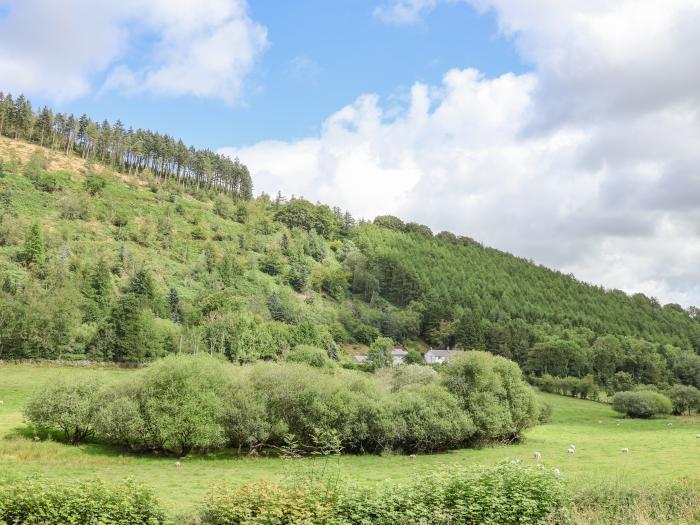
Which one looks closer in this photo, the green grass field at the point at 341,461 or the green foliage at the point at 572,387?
the green grass field at the point at 341,461

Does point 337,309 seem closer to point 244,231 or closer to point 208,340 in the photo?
point 244,231

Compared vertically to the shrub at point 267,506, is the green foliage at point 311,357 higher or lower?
higher

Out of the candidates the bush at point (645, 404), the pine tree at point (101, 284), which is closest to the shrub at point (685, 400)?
the bush at point (645, 404)

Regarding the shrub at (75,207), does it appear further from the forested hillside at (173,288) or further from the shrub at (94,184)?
the shrub at (94,184)

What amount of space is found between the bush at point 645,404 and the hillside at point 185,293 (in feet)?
130

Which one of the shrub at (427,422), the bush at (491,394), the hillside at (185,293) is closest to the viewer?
the shrub at (427,422)

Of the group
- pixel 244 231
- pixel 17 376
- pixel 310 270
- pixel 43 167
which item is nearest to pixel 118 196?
pixel 43 167

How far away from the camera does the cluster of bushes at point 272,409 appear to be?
148ft

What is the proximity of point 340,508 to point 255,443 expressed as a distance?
116ft

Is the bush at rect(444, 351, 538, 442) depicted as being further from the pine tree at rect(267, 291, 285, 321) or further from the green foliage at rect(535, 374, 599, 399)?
the pine tree at rect(267, 291, 285, 321)

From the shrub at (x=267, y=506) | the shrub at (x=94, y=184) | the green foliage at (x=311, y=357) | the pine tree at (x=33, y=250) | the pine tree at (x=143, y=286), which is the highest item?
the shrub at (x=94, y=184)

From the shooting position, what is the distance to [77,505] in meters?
17.0

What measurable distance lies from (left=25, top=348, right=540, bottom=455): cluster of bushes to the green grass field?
2.14 meters

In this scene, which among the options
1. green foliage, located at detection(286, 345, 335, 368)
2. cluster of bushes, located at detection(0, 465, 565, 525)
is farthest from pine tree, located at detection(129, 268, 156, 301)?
cluster of bushes, located at detection(0, 465, 565, 525)
